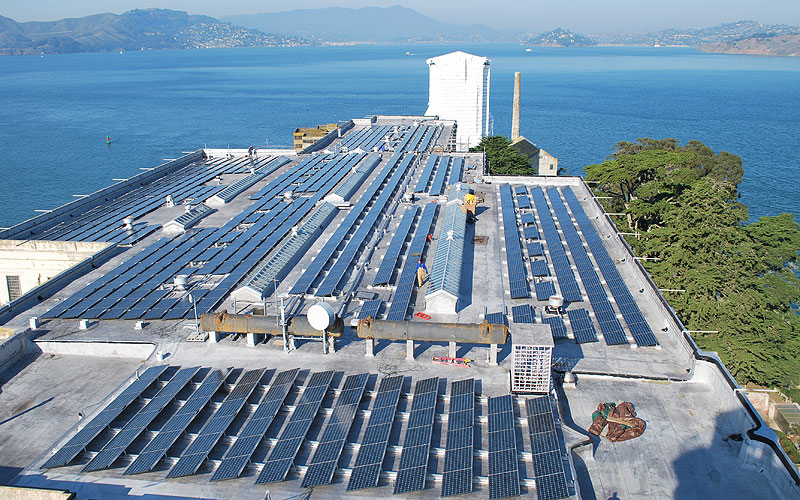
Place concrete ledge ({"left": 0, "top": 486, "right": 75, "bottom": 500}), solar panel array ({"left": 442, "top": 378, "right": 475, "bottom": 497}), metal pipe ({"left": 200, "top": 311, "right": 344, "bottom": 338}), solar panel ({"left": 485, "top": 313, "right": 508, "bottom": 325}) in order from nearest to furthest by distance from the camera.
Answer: concrete ledge ({"left": 0, "top": 486, "right": 75, "bottom": 500})
solar panel array ({"left": 442, "top": 378, "right": 475, "bottom": 497})
metal pipe ({"left": 200, "top": 311, "right": 344, "bottom": 338})
solar panel ({"left": 485, "top": 313, "right": 508, "bottom": 325})

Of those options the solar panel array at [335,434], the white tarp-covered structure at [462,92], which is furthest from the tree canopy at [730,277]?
the white tarp-covered structure at [462,92]

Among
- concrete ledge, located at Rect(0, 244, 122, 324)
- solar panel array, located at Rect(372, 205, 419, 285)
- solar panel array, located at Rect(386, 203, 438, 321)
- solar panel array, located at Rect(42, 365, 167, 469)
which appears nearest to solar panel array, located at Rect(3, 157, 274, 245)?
concrete ledge, located at Rect(0, 244, 122, 324)

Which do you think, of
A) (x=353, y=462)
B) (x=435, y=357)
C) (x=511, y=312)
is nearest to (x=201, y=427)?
(x=353, y=462)

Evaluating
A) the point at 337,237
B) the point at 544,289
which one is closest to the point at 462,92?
the point at 337,237

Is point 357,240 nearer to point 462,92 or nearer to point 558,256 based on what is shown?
point 558,256

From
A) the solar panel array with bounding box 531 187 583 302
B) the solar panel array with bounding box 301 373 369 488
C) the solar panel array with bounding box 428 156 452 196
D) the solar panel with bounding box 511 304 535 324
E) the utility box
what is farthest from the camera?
the solar panel array with bounding box 428 156 452 196

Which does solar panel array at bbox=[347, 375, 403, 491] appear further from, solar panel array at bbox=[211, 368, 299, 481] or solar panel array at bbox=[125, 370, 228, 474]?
solar panel array at bbox=[125, 370, 228, 474]

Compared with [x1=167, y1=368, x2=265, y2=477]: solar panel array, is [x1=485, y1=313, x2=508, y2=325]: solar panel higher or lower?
higher
